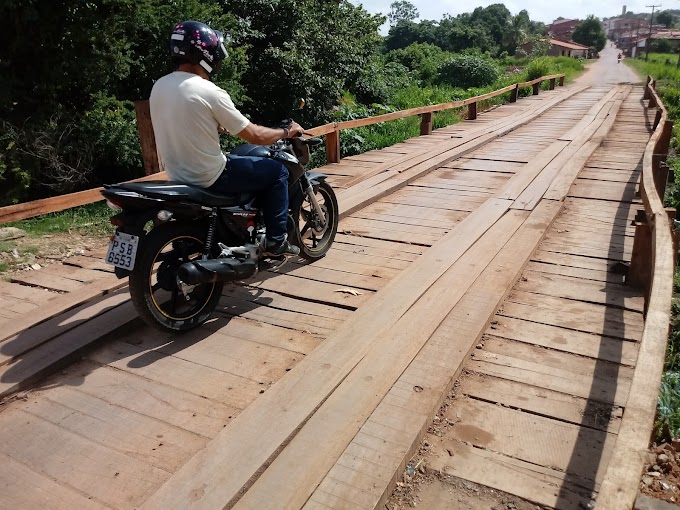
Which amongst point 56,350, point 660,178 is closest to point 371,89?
point 660,178

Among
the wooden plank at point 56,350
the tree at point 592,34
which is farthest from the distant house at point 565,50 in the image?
the wooden plank at point 56,350

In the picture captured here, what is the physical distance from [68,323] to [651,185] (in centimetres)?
423

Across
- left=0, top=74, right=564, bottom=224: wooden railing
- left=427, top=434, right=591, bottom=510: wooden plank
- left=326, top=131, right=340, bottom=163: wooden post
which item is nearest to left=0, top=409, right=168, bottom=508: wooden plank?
left=427, top=434, right=591, bottom=510: wooden plank

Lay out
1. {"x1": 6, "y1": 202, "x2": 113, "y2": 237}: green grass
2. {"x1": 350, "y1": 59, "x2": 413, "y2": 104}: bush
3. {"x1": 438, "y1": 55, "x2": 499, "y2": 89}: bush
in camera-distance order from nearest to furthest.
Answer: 1. {"x1": 6, "y1": 202, "x2": 113, "y2": 237}: green grass
2. {"x1": 350, "y1": 59, "x2": 413, "y2": 104}: bush
3. {"x1": 438, "y1": 55, "x2": 499, "y2": 89}: bush

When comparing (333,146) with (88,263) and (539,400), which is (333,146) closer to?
(88,263)

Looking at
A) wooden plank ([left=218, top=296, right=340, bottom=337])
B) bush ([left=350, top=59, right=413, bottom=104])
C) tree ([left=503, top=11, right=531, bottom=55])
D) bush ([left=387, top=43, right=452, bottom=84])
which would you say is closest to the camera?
wooden plank ([left=218, top=296, right=340, bottom=337])

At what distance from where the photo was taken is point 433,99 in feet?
72.1

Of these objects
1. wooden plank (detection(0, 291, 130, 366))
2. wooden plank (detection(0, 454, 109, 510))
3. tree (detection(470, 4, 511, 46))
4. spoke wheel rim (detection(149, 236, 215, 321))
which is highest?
tree (detection(470, 4, 511, 46))

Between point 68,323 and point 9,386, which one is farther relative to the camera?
point 68,323

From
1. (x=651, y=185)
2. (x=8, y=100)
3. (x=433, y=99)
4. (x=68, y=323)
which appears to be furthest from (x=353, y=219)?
(x=433, y=99)

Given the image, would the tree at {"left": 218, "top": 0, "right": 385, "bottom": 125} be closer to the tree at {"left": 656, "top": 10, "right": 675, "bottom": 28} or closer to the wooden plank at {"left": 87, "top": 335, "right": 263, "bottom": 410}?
the wooden plank at {"left": 87, "top": 335, "right": 263, "bottom": 410}

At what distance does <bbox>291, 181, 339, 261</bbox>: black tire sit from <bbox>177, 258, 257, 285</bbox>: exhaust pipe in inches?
34.1

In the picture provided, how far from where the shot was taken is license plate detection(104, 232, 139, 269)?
3099 mm

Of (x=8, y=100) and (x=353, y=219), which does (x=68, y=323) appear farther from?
(x=8, y=100)
